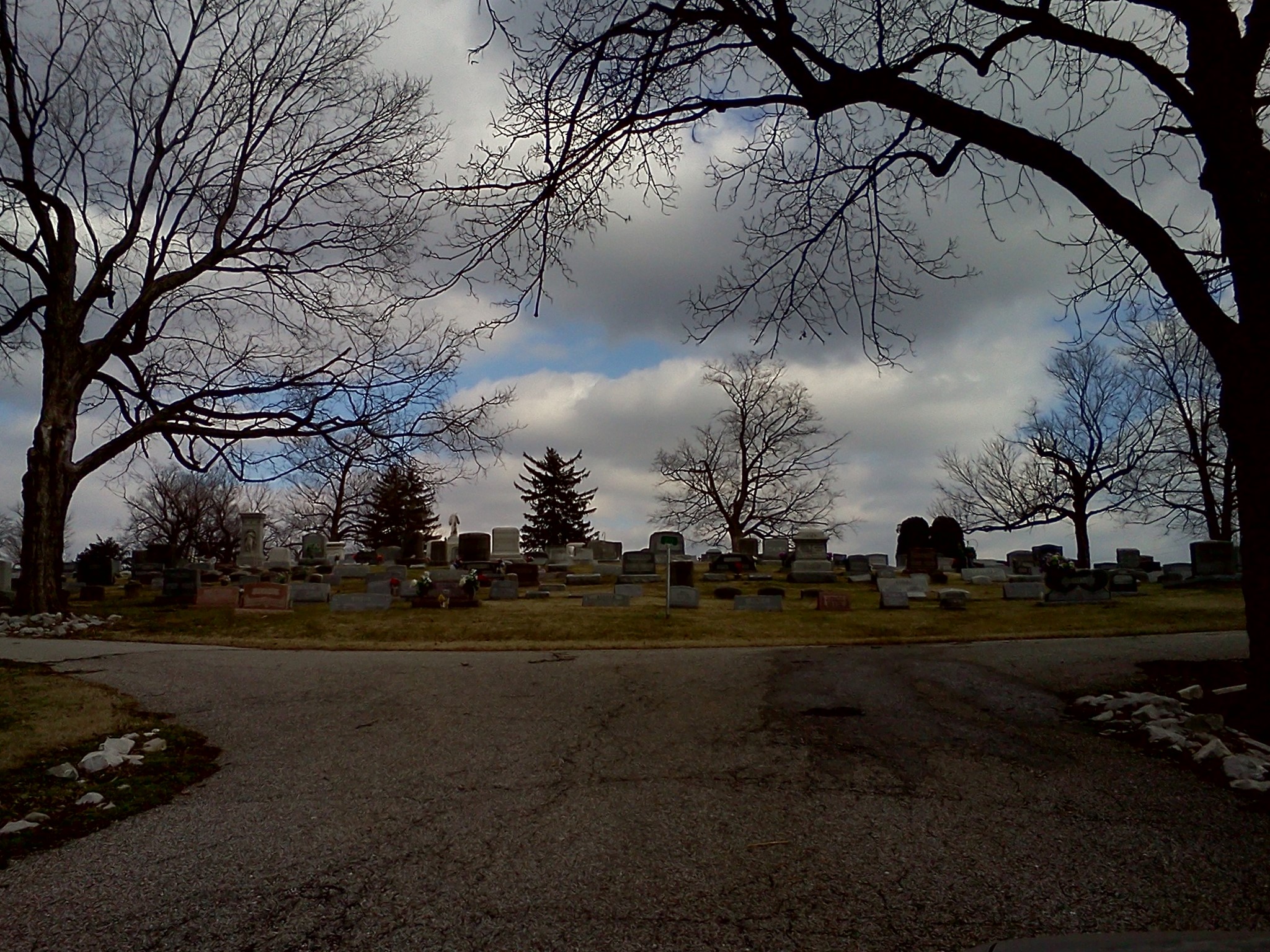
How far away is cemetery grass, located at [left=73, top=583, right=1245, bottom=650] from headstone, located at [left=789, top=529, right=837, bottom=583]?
21.1 feet

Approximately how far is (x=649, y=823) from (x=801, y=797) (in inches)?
40.6

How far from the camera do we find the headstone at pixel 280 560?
3275 cm

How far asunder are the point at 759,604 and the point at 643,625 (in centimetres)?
388

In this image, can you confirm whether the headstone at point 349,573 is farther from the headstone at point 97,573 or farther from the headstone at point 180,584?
the headstone at point 97,573

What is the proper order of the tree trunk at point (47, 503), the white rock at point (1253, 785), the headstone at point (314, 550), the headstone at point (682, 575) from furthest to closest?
the headstone at point (314, 550) → the headstone at point (682, 575) → the tree trunk at point (47, 503) → the white rock at point (1253, 785)

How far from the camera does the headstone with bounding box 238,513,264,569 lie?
1290 inches

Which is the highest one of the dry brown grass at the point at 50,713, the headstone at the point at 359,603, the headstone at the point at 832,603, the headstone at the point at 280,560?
the headstone at the point at 280,560

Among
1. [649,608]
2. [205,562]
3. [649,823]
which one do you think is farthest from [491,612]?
[205,562]

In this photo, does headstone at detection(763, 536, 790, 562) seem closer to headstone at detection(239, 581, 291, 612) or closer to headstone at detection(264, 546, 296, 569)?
headstone at detection(264, 546, 296, 569)

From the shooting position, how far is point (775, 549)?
37.2 meters

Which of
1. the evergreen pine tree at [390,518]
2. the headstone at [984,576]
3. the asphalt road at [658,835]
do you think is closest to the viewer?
the asphalt road at [658,835]

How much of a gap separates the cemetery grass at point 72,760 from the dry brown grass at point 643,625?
709 centimetres

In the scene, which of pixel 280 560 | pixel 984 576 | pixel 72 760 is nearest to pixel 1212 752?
pixel 72 760

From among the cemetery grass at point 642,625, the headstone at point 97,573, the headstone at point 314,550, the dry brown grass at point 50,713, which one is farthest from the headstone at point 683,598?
the headstone at point 314,550
